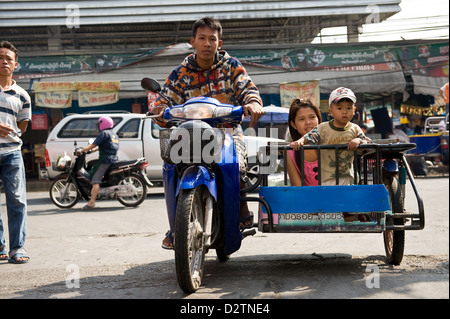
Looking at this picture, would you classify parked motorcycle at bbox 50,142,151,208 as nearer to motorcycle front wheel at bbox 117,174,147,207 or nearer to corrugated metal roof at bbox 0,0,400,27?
motorcycle front wheel at bbox 117,174,147,207

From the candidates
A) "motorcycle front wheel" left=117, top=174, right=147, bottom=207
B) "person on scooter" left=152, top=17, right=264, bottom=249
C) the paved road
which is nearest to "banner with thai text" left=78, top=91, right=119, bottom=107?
"motorcycle front wheel" left=117, top=174, right=147, bottom=207

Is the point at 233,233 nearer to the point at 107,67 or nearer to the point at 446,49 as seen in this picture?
the point at 107,67

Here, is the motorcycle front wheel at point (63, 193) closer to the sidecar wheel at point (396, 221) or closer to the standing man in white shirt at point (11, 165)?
the standing man in white shirt at point (11, 165)

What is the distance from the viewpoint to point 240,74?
436cm

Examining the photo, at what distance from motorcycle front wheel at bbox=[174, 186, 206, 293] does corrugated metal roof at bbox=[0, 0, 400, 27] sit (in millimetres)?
16399

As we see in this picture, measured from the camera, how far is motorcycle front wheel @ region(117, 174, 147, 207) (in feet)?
34.3

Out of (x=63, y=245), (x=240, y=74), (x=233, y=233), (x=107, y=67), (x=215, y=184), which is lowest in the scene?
(x=63, y=245)

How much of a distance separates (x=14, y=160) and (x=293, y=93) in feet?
45.1

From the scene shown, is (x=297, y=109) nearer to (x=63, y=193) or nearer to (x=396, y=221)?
(x=396, y=221)

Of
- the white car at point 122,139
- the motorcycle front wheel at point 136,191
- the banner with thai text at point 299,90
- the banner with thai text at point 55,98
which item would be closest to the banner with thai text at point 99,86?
the banner with thai text at point 55,98

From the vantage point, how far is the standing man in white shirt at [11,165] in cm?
516

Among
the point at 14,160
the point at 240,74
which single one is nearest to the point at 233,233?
the point at 240,74

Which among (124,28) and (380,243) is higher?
(124,28)
